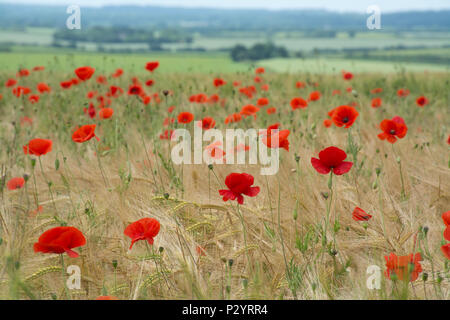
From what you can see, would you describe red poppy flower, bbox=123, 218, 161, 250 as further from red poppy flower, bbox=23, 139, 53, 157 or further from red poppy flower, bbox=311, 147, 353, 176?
red poppy flower, bbox=23, 139, 53, 157

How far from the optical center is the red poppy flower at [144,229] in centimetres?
117

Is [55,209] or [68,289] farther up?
[55,209]

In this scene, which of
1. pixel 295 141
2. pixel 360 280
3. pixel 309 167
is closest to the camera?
pixel 360 280

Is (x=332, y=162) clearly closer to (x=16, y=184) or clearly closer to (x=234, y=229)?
(x=234, y=229)

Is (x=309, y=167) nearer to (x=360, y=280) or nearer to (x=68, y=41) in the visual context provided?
(x=360, y=280)

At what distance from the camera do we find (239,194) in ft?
4.39

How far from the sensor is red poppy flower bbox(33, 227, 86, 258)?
3.47ft

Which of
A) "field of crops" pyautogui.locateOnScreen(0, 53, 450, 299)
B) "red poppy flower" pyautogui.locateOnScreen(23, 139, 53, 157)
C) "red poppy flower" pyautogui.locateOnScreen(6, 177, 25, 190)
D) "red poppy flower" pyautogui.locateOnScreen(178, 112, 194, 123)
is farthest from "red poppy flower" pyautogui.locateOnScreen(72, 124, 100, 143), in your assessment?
"red poppy flower" pyautogui.locateOnScreen(178, 112, 194, 123)

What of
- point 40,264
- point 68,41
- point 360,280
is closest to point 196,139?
point 40,264

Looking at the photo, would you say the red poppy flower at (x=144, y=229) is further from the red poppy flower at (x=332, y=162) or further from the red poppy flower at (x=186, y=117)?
the red poppy flower at (x=186, y=117)

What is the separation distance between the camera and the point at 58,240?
1.07 metres

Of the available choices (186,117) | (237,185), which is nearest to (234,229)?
(237,185)

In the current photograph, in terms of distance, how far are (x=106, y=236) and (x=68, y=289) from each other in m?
0.33

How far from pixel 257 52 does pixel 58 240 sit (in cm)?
1605
